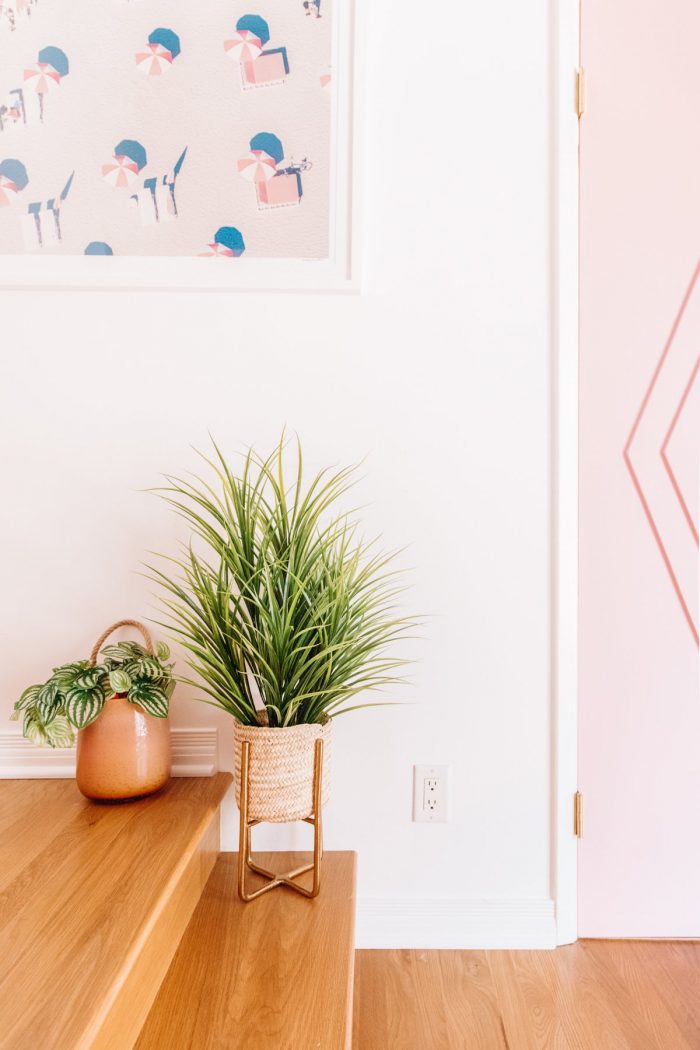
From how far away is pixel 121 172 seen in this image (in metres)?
1.34

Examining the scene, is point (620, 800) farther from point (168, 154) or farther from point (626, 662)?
point (168, 154)

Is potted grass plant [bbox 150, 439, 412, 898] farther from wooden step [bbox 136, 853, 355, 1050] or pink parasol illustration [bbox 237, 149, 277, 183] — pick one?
pink parasol illustration [bbox 237, 149, 277, 183]

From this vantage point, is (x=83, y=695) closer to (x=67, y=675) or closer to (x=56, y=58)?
(x=67, y=675)

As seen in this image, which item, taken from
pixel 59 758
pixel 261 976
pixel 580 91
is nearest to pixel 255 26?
pixel 580 91

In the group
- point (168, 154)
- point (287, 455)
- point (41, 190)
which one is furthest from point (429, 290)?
point (41, 190)

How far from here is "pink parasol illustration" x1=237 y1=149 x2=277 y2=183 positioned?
134 centimetres

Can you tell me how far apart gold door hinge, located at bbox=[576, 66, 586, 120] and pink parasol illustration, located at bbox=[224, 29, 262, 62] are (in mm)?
655

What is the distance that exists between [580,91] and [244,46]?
2.27ft

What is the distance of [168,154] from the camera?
134cm

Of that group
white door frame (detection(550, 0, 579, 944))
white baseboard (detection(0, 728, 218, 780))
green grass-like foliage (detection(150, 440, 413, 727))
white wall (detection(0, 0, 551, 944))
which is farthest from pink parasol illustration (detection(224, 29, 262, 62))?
white baseboard (detection(0, 728, 218, 780))

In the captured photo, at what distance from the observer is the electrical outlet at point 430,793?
1370 mm

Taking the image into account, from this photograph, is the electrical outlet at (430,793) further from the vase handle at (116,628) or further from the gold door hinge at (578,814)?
the vase handle at (116,628)

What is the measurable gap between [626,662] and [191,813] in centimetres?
91

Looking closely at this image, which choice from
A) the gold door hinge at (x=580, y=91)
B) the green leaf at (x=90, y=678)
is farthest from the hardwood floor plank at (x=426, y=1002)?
the gold door hinge at (x=580, y=91)
